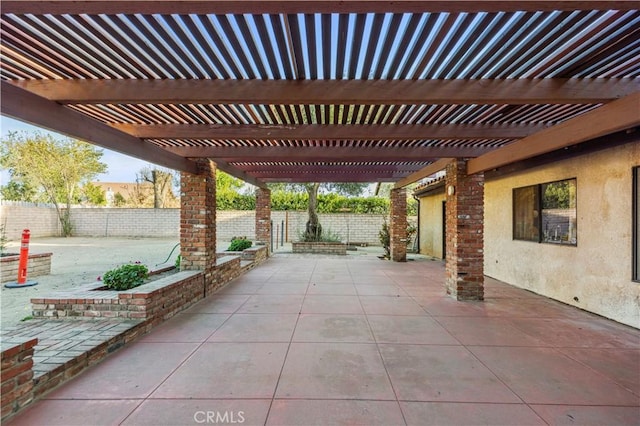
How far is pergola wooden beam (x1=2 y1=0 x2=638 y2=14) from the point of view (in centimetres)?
167

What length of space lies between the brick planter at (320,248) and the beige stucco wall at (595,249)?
21.0 feet

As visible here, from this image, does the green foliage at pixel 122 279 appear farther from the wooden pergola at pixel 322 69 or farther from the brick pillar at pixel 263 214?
the brick pillar at pixel 263 214

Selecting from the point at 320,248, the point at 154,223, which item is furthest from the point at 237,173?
the point at 154,223

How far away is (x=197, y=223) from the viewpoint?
5.51 metres

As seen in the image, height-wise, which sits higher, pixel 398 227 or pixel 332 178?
pixel 332 178

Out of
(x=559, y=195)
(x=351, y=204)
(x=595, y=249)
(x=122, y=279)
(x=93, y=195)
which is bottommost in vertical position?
(x=122, y=279)

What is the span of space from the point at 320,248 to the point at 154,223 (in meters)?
11.6

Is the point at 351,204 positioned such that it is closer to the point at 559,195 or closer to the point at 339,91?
the point at 559,195

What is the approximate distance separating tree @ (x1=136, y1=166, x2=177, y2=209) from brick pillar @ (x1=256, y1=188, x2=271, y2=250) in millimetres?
15785

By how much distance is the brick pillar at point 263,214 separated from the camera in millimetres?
10633

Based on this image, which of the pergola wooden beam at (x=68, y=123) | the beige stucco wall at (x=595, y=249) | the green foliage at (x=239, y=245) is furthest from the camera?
the green foliage at (x=239, y=245)

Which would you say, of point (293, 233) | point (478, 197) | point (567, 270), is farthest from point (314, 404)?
point (293, 233)

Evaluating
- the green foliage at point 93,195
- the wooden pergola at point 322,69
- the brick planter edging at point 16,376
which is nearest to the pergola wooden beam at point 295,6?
the wooden pergola at point 322,69

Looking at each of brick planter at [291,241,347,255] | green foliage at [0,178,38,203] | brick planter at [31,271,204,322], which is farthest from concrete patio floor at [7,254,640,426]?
green foliage at [0,178,38,203]
